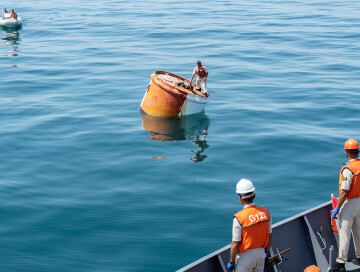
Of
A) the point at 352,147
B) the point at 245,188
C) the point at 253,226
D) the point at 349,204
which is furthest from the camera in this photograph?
the point at 349,204

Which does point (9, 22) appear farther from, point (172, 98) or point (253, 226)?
point (253, 226)

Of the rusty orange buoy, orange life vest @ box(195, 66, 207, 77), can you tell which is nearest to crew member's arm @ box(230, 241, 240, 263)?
the rusty orange buoy

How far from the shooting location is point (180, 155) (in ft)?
71.9

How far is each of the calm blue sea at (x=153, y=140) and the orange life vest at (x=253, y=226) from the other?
4507 millimetres

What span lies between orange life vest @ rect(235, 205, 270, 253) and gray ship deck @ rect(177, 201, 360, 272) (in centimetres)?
252

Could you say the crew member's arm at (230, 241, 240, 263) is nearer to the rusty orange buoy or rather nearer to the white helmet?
the white helmet

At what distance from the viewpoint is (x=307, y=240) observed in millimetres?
12867

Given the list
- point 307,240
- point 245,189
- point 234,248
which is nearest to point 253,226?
point 234,248

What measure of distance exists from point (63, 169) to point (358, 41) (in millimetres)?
31551

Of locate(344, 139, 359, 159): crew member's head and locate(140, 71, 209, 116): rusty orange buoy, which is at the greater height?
locate(344, 139, 359, 159): crew member's head

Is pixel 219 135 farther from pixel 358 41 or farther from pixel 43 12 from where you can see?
pixel 43 12

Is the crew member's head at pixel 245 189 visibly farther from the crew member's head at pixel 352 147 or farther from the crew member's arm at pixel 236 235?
the crew member's head at pixel 352 147

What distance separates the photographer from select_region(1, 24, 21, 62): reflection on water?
41906 millimetres

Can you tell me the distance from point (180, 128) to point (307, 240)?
13054 millimetres
